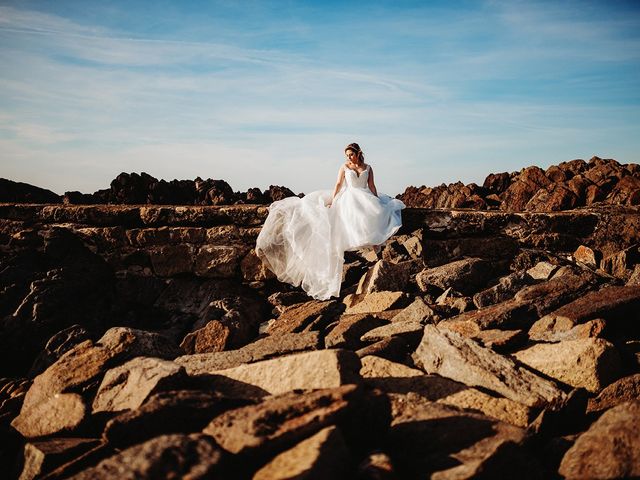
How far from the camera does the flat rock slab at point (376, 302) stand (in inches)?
195

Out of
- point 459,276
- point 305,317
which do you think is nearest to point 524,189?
point 459,276

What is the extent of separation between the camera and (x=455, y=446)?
2.39 metres

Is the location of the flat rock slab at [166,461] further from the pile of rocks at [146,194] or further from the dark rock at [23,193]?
the dark rock at [23,193]

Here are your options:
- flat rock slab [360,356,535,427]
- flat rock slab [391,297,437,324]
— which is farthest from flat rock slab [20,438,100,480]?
flat rock slab [391,297,437,324]

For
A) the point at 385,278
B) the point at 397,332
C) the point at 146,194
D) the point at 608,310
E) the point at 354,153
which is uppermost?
the point at 354,153

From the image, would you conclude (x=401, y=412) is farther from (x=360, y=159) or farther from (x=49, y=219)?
(x=49, y=219)

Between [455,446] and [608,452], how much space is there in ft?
2.59

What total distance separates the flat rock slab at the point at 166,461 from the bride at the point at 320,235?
3608 millimetres

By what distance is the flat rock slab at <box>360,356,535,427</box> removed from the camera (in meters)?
2.86

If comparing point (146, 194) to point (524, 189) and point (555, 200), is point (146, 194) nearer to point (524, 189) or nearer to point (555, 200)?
point (555, 200)

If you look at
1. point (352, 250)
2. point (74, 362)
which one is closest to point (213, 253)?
point (352, 250)

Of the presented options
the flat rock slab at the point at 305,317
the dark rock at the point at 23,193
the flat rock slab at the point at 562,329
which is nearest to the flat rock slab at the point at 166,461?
the flat rock slab at the point at 305,317

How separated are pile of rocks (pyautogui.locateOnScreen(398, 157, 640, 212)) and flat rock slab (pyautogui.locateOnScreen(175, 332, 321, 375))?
15.4 ft

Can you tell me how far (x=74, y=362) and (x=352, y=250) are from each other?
396 centimetres
